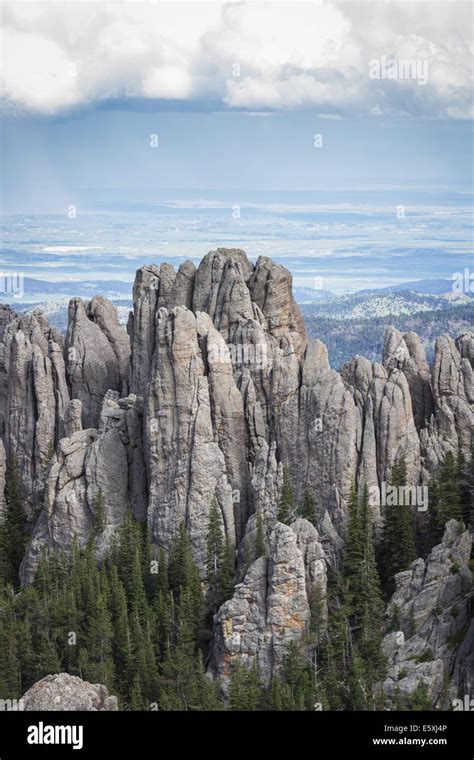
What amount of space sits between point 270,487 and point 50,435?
2254 centimetres

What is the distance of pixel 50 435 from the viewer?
97688 mm

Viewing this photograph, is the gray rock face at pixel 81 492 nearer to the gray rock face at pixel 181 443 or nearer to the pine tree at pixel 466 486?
the gray rock face at pixel 181 443

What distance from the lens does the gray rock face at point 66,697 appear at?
214 ft

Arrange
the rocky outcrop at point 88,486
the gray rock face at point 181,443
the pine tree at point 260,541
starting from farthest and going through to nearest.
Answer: the rocky outcrop at point 88,486 → the gray rock face at point 181,443 → the pine tree at point 260,541

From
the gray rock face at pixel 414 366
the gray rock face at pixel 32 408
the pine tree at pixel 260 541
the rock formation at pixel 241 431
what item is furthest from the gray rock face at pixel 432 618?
the gray rock face at pixel 32 408

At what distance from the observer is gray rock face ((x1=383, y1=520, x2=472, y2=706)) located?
6919cm

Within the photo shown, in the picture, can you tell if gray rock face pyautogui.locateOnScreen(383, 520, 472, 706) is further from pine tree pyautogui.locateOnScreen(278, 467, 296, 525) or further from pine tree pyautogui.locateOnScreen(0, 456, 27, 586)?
pine tree pyautogui.locateOnScreen(0, 456, 27, 586)

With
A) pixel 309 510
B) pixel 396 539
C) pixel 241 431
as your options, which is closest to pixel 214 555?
pixel 309 510

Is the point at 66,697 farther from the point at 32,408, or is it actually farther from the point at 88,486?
the point at 32,408

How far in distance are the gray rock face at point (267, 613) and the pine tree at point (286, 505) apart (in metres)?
6.27

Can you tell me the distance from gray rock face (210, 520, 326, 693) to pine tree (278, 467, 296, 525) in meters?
6.27

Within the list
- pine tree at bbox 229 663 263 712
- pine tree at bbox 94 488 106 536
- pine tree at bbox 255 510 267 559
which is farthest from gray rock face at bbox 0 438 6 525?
pine tree at bbox 229 663 263 712
